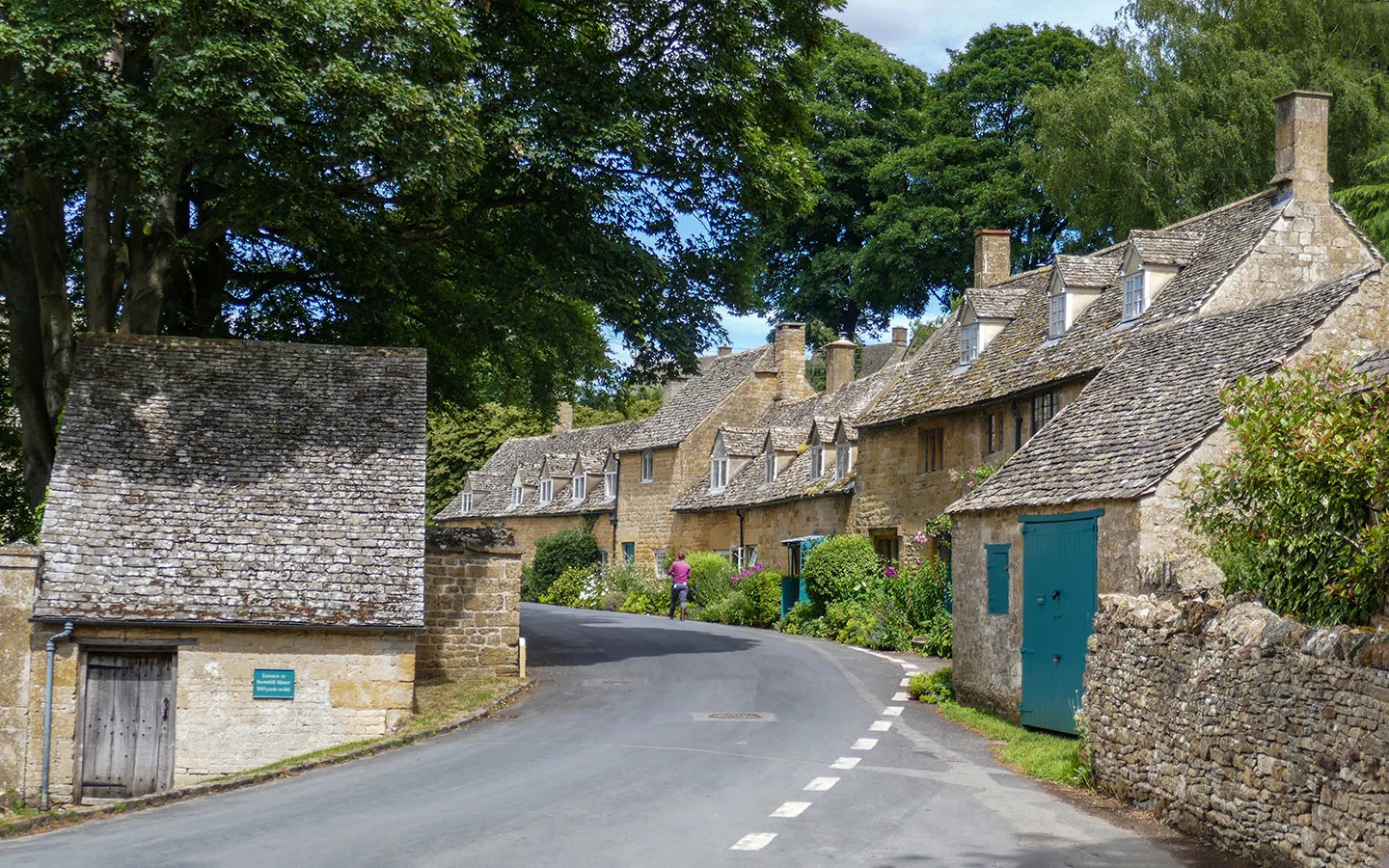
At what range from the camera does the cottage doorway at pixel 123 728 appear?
18.4 m

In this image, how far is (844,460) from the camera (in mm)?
36344

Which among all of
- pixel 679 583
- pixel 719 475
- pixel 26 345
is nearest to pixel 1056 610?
pixel 26 345

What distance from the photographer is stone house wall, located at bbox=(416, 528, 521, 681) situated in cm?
2227

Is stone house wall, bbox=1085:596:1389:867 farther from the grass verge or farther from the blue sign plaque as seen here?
the blue sign plaque

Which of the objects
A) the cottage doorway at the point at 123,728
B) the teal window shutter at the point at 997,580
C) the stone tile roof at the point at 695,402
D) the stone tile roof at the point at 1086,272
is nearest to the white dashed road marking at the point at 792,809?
the teal window shutter at the point at 997,580

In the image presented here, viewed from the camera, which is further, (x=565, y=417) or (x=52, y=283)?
(x=565, y=417)

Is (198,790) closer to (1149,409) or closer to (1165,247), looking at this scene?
(1149,409)

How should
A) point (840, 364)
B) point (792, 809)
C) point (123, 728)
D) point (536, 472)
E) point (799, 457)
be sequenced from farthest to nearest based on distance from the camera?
point (536, 472) < point (840, 364) < point (799, 457) < point (123, 728) < point (792, 809)

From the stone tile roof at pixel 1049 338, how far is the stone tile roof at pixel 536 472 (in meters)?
20.3

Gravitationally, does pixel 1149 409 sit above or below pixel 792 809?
above

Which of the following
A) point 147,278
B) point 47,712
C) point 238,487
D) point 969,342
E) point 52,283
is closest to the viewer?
point 47,712

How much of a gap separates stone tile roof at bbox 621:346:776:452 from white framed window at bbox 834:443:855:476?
37.4 feet

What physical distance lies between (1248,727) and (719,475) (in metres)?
35.7

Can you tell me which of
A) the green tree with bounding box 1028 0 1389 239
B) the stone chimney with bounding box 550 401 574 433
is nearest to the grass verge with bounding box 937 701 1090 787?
the green tree with bounding box 1028 0 1389 239
